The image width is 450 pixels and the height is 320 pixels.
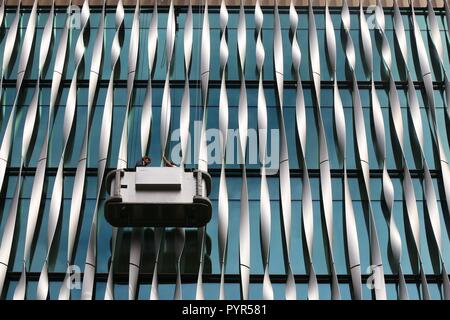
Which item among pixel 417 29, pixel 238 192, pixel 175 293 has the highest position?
pixel 417 29

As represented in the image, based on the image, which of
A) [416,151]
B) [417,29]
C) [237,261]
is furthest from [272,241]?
[417,29]

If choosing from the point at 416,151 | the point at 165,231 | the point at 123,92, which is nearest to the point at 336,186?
the point at 416,151

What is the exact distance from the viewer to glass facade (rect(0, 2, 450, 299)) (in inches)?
1113

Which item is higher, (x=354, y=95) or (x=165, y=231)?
(x=354, y=95)

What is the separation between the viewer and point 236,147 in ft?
100

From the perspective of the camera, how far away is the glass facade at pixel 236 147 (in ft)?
92.7

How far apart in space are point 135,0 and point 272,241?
37.5 feet

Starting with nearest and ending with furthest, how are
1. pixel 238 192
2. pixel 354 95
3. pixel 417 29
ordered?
pixel 238 192, pixel 354 95, pixel 417 29

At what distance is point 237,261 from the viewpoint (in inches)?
1120

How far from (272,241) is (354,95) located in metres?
6.40

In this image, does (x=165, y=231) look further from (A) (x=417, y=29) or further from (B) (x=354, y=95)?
(A) (x=417, y=29)
